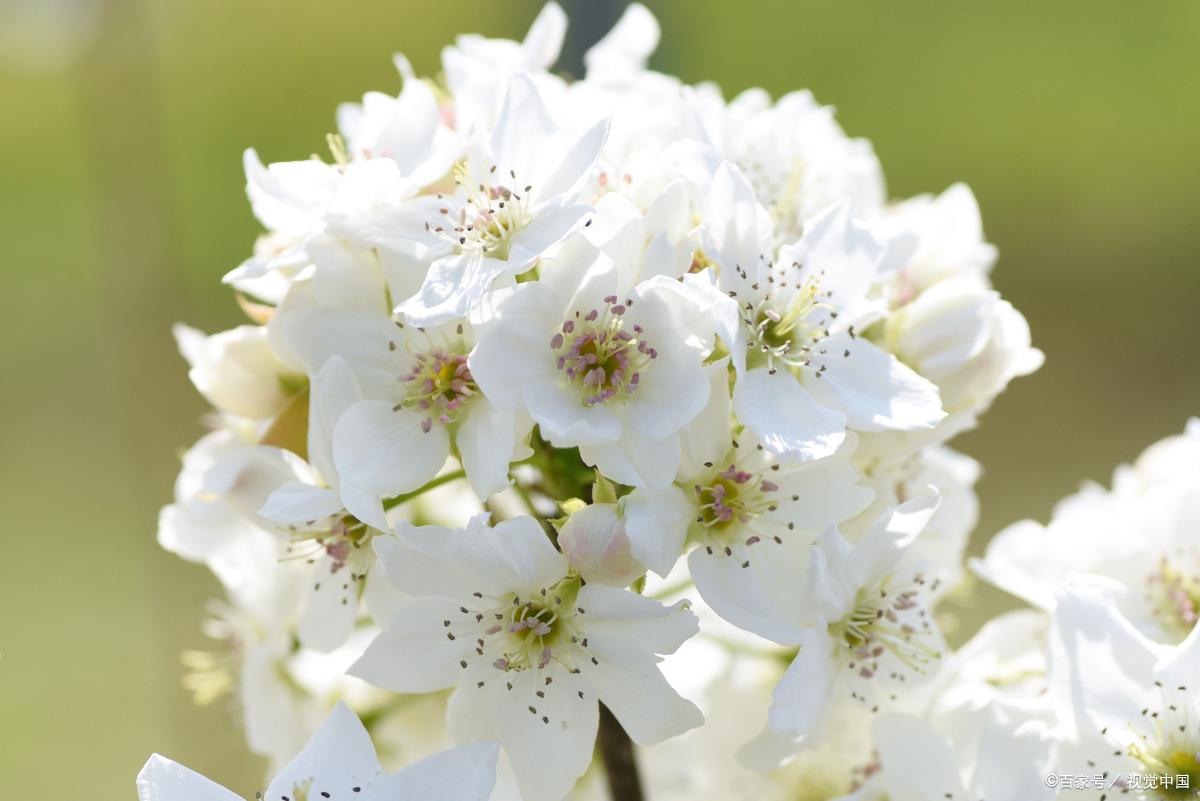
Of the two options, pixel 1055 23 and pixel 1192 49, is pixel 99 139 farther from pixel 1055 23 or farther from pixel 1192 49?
pixel 1192 49

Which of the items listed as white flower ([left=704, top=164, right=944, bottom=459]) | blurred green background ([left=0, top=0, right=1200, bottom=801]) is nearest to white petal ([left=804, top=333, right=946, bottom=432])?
white flower ([left=704, top=164, right=944, bottom=459])

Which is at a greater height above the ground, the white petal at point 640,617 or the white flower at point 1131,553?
the white petal at point 640,617

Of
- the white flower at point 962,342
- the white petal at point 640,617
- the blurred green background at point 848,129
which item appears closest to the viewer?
the white petal at point 640,617

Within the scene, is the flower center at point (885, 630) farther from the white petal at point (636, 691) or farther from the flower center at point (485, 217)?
the flower center at point (485, 217)

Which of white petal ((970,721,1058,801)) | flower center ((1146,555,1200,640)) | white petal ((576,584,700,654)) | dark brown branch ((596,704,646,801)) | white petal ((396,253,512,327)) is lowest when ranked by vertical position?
dark brown branch ((596,704,646,801))

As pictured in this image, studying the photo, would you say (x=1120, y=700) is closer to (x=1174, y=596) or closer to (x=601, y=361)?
(x=1174, y=596)

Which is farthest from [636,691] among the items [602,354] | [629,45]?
[629,45]

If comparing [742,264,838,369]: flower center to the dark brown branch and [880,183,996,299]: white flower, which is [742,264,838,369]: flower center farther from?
the dark brown branch

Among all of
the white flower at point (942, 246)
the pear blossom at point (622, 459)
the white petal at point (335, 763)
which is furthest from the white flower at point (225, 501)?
the white flower at point (942, 246)
